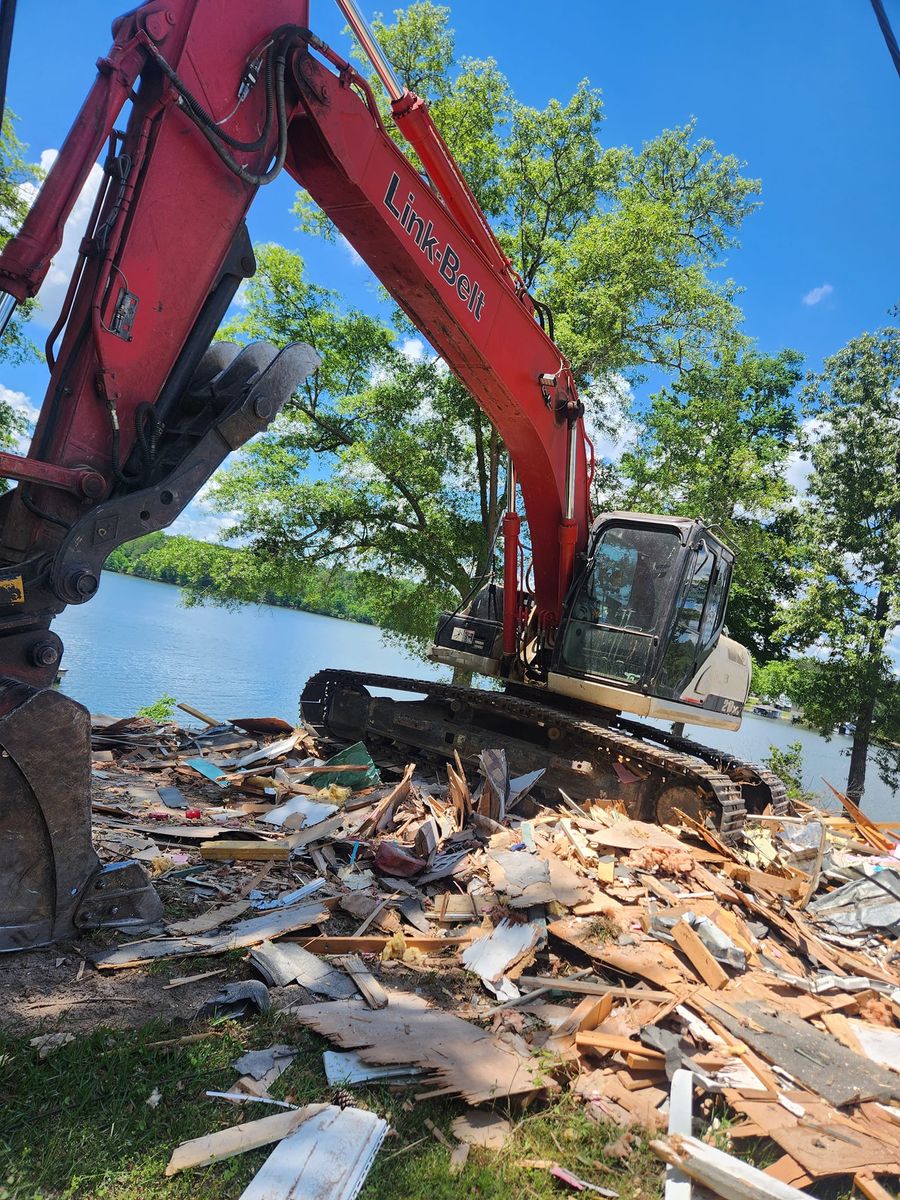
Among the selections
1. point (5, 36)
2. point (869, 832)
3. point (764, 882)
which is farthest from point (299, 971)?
point (869, 832)

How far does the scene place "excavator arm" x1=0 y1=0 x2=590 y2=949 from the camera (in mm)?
3199

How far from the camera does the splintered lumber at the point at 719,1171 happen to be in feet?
8.11

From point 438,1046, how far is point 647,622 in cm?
428

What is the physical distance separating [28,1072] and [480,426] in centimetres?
1552

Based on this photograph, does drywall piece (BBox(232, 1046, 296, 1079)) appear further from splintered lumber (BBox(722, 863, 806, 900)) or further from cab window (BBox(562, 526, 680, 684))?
cab window (BBox(562, 526, 680, 684))

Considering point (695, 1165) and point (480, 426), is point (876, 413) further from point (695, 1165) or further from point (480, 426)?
point (695, 1165)

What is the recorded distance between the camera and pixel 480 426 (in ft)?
55.8

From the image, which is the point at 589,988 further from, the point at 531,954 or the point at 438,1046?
the point at 438,1046

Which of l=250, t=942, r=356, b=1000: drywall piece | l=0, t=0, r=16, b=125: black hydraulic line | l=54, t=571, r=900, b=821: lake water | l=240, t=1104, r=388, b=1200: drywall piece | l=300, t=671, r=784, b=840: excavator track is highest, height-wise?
l=0, t=0, r=16, b=125: black hydraulic line

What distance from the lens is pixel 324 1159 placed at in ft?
7.92

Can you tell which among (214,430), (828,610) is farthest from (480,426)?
(214,430)

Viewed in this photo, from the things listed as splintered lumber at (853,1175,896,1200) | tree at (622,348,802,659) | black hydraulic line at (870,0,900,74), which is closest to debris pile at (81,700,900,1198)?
splintered lumber at (853,1175,896,1200)

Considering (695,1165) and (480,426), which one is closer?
(695,1165)

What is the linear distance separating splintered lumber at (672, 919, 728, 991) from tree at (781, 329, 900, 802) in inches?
557
